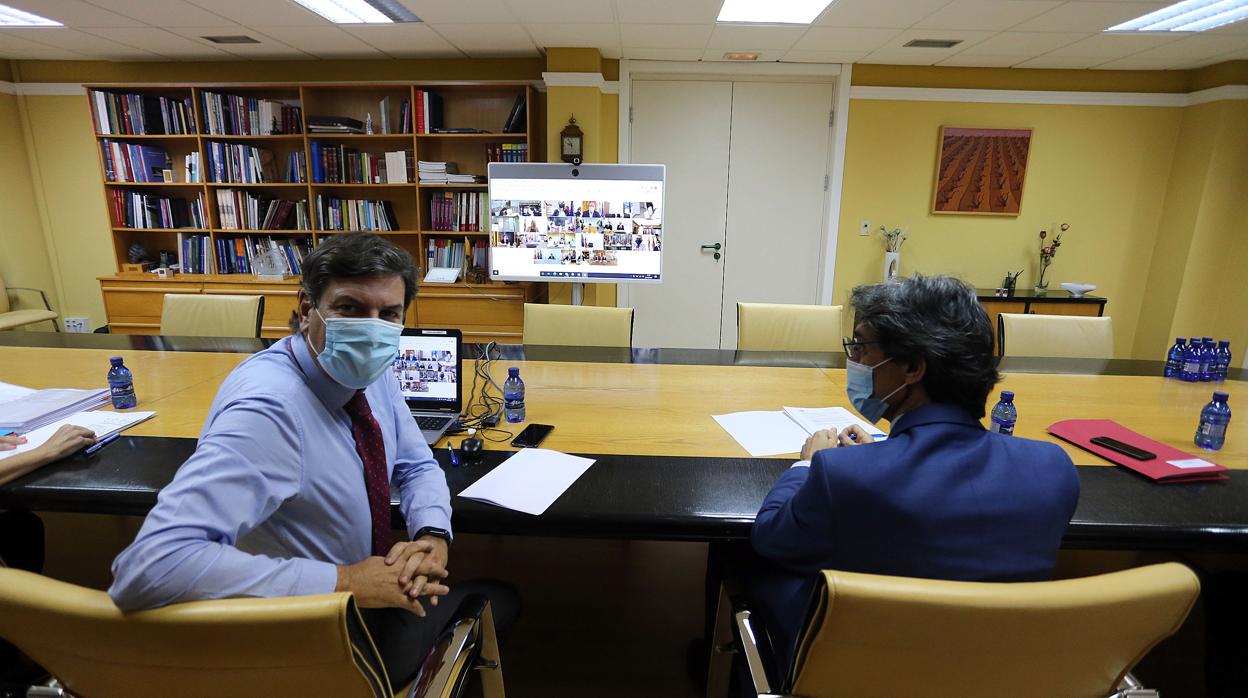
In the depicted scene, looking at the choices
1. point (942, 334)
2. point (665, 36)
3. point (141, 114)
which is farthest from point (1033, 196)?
point (141, 114)

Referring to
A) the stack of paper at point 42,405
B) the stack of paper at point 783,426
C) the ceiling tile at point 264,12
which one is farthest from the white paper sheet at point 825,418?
the ceiling tile at point 264,12

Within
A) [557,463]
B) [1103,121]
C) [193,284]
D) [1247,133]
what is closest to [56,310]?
[193,284]

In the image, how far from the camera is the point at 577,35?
3.82 meters

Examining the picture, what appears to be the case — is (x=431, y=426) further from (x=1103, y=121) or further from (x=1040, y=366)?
(x=1103, y=121)

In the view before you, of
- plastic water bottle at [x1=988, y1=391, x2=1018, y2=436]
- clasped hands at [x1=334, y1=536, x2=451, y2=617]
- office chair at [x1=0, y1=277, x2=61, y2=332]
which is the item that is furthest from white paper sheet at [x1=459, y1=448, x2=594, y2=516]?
office chair at [x1=0, y1=277, x2=61, y2=332]

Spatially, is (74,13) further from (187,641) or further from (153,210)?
(187,641)

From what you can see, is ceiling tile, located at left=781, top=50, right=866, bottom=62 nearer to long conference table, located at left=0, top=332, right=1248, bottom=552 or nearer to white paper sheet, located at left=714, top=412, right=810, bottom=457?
long conference table, located at left=0, top=332, right=1248, bottom=552

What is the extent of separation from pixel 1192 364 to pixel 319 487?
2932mm

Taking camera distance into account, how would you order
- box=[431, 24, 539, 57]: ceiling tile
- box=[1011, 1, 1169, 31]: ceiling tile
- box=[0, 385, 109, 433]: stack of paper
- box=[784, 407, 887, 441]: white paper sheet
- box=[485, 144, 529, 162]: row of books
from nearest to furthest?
box=[0, 385, 109, 433]: stack of paper → box=[784, 407, 887, 441]: white paper sheet → box=[1011, 1, 1169, 31]: ceiling tile → box=[431, 24, 539, 57]: ceiling tile → box=[485, 144, 529, 162]: row of books

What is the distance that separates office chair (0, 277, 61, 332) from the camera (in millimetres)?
4344

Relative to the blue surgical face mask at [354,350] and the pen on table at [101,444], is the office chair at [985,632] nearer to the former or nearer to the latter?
the blue surgical face mask at [354,350]

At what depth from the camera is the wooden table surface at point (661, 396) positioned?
1.57m

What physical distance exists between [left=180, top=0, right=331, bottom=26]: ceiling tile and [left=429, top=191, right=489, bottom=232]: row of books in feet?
4.47

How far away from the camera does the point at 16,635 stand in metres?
0.71
